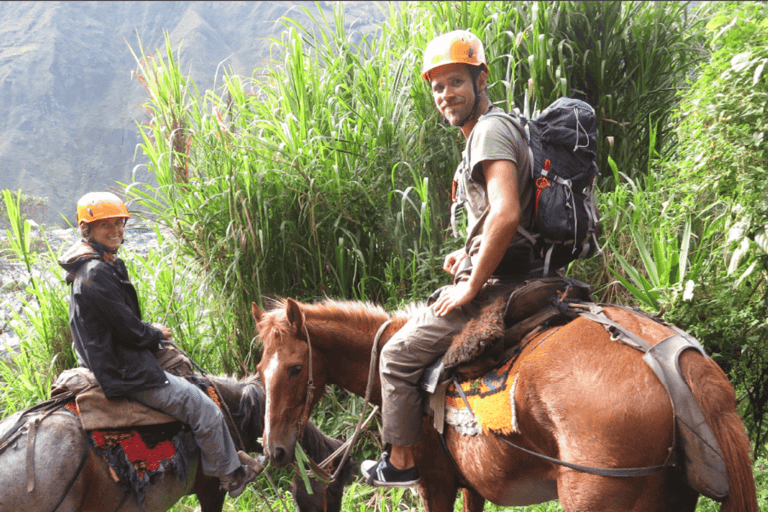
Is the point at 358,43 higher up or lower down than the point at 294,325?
higher up

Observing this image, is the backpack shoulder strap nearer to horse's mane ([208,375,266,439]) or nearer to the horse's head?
the horse's head

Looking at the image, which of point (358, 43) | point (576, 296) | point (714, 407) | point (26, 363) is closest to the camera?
point (714, 407)

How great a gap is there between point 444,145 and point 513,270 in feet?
8.28

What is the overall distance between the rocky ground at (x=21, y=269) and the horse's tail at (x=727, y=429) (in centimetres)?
486

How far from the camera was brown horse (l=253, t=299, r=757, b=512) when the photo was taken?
1.55 m

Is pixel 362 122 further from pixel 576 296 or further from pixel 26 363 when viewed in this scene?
pixel 26 363

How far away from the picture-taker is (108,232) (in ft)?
9.93

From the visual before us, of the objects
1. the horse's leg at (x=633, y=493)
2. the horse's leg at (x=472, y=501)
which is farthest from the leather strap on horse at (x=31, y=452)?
the horse's leg at (x=633, y=493)

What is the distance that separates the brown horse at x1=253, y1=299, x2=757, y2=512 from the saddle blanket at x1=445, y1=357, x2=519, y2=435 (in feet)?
0.14

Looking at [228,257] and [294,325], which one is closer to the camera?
[294,325]

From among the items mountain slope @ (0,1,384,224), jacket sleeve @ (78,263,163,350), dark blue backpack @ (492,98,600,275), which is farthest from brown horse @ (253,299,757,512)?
mountain slope @ (0,1,384,224)

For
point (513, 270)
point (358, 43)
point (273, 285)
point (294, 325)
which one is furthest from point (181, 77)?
point (513, 270)

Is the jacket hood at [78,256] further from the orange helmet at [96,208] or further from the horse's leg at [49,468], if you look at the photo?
the horse's leg at [49,468]

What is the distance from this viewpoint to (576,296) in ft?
7.34
